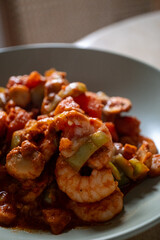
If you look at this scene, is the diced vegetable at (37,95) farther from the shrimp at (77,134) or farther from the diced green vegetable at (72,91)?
the shrimp at (77,134)

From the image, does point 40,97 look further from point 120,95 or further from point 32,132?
point 120,95

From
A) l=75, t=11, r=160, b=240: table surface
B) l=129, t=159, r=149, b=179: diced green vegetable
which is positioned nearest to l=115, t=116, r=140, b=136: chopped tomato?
l=129, t=159, r=149, b=179: diced green vegetable

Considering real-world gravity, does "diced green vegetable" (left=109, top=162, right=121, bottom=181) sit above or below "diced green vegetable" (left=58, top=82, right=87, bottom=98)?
below

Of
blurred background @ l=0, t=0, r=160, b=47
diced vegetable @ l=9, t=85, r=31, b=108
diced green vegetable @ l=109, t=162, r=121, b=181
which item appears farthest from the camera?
blurred background @ l=0, t=0, r=160, b=47

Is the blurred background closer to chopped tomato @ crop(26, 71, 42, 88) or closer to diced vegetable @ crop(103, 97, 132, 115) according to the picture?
chopped tomato @ crop(26, 71, 42, 88)

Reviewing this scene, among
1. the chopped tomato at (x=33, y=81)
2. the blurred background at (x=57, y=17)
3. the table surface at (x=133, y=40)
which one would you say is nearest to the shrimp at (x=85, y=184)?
the chopped tomato at (x=33, y=81)

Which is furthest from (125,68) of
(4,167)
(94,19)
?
(94,19)

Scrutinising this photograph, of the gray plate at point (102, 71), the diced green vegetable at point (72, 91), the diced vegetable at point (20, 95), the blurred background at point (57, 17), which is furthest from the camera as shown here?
the blurred background at point (57, 17)
